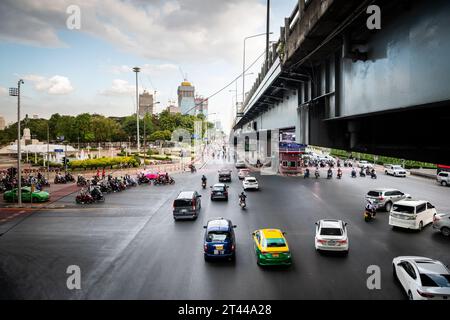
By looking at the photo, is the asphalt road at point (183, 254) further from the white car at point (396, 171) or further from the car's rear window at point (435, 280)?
the white car at point (396, 171)

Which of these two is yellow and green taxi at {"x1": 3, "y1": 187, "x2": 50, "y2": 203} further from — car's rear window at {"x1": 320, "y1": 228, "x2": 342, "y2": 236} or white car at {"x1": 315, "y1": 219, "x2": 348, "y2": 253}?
car's rear window at {"x1": 320, "y1": 228, "x2": 342, "y2": 236}

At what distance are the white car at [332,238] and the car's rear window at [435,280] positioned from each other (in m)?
4.17

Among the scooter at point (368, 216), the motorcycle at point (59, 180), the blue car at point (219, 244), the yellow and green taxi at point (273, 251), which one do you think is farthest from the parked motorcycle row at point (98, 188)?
the scooter at point (368, 216)

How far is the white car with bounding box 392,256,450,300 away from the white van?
7178mm

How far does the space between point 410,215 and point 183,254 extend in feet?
39.9

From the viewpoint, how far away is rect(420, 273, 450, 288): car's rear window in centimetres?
975

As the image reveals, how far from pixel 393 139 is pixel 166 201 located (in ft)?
66.6

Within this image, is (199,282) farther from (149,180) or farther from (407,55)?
(149,180)

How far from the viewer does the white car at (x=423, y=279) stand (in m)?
9.57

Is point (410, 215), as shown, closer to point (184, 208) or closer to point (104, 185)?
point (184, 208)

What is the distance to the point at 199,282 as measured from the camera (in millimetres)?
A: 11562

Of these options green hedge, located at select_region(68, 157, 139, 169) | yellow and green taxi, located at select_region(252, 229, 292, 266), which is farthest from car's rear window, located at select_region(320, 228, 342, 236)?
green hedge, located at select_region(68, 157, 139, 169)

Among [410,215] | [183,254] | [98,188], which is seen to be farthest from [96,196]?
[410,215]
